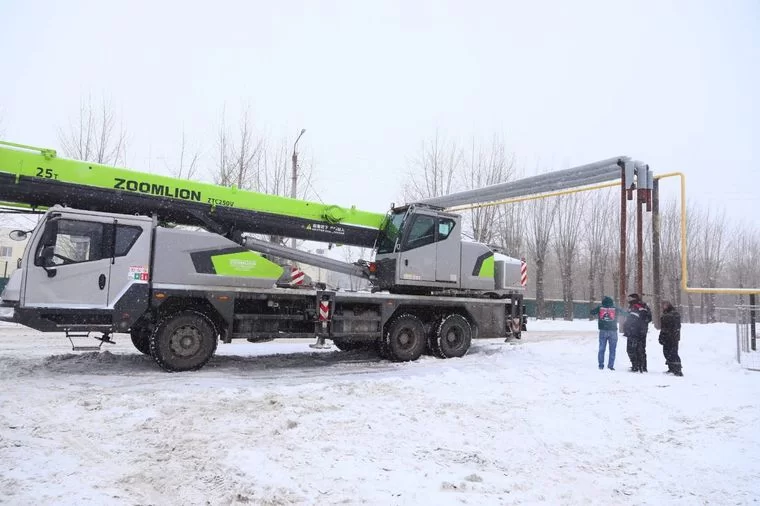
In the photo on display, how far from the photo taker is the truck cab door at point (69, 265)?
776 centimetres

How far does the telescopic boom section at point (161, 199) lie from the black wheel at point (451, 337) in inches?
112

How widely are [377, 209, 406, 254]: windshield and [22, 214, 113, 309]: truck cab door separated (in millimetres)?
5456

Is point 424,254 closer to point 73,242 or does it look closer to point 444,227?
point 444,227

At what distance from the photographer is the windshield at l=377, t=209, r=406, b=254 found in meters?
11.1

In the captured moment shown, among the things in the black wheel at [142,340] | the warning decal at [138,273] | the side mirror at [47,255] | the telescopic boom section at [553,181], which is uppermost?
the telescopic boom section at [553,181]

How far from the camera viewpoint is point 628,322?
10195 millimetres

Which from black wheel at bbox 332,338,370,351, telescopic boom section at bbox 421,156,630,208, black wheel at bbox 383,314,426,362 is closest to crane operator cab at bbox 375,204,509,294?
black wheel at bbox 383,314,426,362

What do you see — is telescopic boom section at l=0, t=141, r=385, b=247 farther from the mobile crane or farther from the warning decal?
the warning decal

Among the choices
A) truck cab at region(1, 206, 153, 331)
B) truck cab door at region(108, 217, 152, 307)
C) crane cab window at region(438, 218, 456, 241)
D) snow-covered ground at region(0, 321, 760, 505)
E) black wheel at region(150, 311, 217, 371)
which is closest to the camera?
snow-covered ground at region(0, 321, 760, 505)

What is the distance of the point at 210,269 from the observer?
8.89 metres

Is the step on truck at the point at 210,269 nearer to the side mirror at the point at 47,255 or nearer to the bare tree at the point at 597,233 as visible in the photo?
the side mirror at the point at 47,255

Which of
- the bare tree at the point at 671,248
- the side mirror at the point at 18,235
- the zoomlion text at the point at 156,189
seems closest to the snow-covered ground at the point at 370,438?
the side mirror at the point at 18,235

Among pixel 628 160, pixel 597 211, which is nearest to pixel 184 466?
pixel 628 160

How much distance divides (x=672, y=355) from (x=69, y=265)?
10.8 meters
